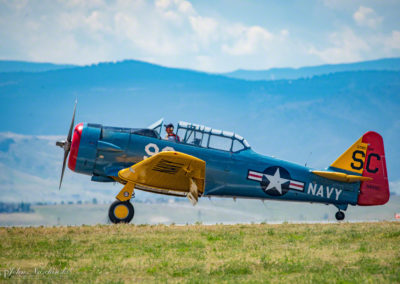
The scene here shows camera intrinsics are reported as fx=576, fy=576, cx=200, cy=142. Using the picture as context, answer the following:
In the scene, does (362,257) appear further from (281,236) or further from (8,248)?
(8,248)

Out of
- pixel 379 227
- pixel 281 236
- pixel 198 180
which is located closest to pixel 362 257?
pixel 281 236

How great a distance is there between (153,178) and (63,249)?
3.85 meters

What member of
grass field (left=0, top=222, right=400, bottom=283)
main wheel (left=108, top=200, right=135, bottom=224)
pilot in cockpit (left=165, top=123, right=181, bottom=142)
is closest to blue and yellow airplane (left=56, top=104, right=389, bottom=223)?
main wheel (left=108, top=200, right=135, bottom=224)

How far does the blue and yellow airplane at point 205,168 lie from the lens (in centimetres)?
1507

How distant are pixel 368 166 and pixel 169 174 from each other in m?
6.30

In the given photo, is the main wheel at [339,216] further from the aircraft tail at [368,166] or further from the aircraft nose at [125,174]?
the aircraft nose at [125,174]

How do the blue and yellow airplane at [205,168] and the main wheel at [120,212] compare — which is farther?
the main wheel at [120,212]

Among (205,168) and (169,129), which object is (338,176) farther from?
(169,129)

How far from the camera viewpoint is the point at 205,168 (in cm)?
1536

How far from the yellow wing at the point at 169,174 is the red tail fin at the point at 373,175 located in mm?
5230

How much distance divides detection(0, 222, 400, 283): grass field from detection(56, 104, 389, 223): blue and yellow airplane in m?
1.24

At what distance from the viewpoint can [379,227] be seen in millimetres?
14945

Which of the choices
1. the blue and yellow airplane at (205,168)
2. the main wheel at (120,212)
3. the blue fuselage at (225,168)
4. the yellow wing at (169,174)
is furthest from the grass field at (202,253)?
the blue fuselage at (225,168)

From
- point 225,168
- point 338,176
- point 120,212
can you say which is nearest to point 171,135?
point 225,168
